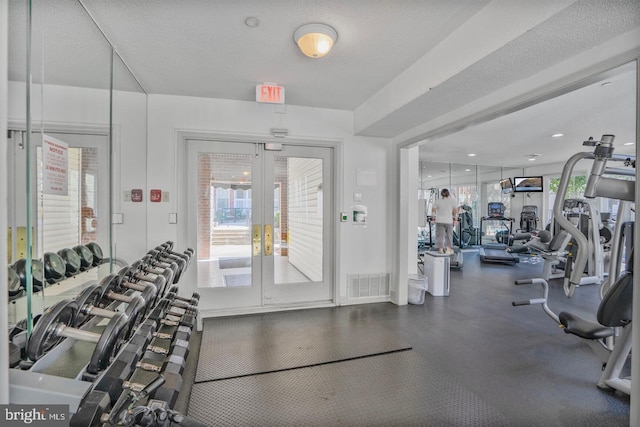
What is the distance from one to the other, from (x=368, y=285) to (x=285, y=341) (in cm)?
166

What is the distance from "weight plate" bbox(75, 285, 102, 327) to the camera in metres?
1.35

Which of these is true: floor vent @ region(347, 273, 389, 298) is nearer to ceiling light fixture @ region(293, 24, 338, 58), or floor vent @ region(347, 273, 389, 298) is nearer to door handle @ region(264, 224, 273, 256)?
door handle @ region(264, 224, 273, 256)

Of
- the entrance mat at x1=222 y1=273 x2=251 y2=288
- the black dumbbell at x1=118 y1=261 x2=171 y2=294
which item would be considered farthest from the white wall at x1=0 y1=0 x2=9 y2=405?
the entrance mat at x1=222 y1=273 x2=251 y2=288

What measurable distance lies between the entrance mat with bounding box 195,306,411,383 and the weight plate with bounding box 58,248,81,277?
1.27 metres

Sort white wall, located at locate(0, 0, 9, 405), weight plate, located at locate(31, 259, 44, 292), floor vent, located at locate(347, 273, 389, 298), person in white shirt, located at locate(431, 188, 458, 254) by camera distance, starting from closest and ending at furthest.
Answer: white wall, located at locate(0, 0, 9, 405), weight plate, located at locate(31, 259, 44, 292), floor vent, located at locate(347, 273, 389, 298), person in white shirt, located at locate(431, 188, 458, 254)

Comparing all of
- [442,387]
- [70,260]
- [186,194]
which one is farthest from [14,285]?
[442,387]

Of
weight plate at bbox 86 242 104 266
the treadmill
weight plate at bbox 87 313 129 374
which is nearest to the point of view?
weight plate at bbox 87 313 129 374

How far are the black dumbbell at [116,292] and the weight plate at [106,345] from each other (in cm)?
24

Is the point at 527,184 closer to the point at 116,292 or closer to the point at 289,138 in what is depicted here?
the point at 289,138

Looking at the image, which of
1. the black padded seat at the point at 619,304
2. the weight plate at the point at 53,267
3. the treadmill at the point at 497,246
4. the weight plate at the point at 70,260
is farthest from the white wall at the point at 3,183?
the treadmill at the point at 497,246

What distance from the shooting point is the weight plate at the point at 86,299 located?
1.35 metres

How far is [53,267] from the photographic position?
1.83 m

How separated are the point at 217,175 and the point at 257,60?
63.8 inches

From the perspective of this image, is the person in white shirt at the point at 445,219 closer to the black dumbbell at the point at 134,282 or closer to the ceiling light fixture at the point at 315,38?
the ceiling light fixture at the point at 315,38
